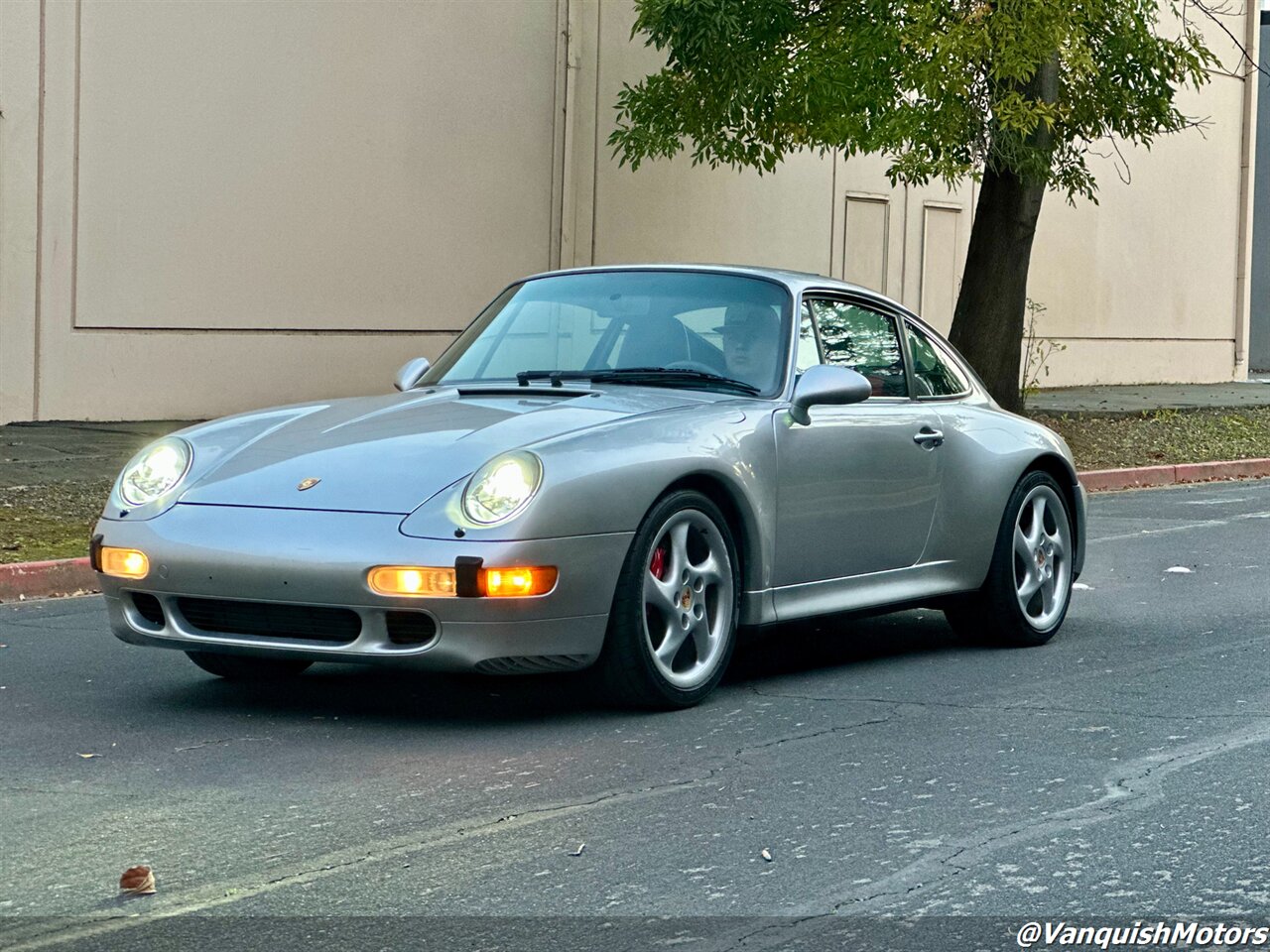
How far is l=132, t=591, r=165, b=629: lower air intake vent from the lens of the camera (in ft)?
19.4

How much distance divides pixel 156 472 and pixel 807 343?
7.49 feet

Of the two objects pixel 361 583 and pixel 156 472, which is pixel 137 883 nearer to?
pixel 361 583

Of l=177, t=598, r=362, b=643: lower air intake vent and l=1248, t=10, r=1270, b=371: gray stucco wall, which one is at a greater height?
l=1248, t=10, r=1270, b=371: gray stucco wall

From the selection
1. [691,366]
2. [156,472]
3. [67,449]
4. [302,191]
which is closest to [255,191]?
[302,191]

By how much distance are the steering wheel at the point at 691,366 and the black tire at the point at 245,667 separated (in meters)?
1.57

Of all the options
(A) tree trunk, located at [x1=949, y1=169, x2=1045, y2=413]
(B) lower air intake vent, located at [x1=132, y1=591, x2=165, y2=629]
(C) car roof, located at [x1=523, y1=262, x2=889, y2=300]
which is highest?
(A) tree trunk, located at [x1=949, y1=169, x2=1045, y2=413]

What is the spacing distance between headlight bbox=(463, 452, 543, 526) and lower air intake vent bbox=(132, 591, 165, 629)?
3.40 ft

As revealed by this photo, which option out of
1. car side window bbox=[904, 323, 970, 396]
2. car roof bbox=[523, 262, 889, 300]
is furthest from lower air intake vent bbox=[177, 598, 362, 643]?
car side window bbox=[904, 323, 970, 396]

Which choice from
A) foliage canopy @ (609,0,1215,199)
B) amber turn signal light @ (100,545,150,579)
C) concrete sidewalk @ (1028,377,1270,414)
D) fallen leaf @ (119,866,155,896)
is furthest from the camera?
concrete sidewalk @ (1028,377,1270,414)

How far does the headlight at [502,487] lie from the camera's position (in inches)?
221

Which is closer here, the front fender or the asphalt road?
the asphalt road

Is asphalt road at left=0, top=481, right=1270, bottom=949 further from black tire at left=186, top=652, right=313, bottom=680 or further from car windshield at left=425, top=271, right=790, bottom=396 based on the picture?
car windshield at left=425, top=271, right=790, bottom=396

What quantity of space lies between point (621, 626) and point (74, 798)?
65.2 inches

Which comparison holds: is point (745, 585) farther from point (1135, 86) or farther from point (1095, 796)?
point (1135, 86)
